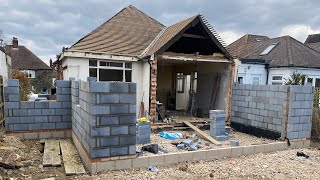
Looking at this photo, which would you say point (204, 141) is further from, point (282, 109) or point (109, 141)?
point (109, 141)

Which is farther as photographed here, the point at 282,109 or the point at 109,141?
the point at 282,109

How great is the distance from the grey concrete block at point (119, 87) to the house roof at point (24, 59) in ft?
101

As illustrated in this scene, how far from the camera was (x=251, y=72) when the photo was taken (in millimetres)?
15875

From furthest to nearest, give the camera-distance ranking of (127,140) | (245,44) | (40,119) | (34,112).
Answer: (245,44) → (40,119) → (34,112) → (127,140)

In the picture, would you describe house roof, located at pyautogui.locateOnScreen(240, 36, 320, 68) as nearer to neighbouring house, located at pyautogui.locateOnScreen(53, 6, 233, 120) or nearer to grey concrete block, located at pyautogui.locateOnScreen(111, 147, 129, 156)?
neighbouring house, located at pyautogui.locateOnScreen(53, 6, 233, 120)

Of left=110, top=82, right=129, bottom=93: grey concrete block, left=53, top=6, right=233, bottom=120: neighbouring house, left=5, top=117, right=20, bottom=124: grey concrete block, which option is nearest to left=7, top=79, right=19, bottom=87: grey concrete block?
left=5, top=117, right=20, bottom=124: grey concrete block

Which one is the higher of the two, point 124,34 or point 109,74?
point 124,34

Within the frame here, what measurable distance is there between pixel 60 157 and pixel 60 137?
6.54 ft

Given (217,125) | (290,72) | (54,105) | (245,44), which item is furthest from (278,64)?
(54,105)

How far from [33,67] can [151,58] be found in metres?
27.6

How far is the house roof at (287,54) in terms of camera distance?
54.4ft

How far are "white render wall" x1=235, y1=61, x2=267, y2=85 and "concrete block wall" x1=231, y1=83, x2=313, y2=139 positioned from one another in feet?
19.2

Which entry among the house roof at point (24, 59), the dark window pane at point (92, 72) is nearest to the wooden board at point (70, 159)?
the dark window pane at point (92, 72)

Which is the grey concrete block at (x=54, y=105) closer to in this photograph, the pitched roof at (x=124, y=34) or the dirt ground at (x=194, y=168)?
the dirt ground at (x=194, y=168)
